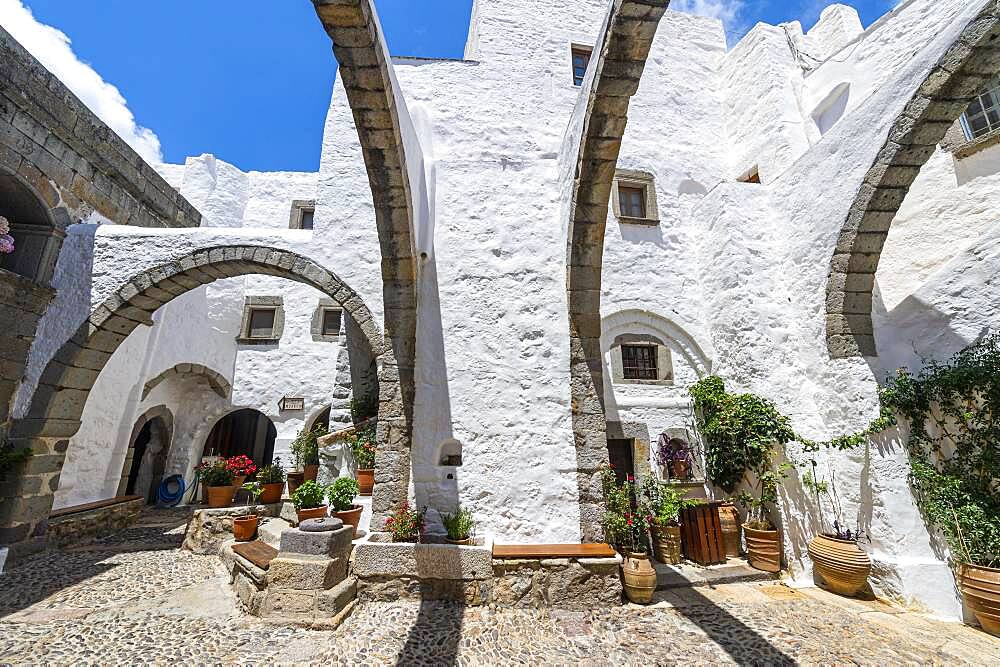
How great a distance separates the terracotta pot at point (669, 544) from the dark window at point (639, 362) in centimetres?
→ 196

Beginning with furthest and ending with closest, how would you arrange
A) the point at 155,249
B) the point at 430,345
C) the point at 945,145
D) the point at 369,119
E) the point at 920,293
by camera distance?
the point at 155,249 < the point at 945,145 < the point at 430,345 < the point at 920,293 < the point at 369,119

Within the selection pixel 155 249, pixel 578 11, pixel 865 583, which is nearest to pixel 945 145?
pixel 865 583

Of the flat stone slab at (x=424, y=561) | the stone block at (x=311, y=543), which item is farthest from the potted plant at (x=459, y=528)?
the stone block at (x=311, y=543)

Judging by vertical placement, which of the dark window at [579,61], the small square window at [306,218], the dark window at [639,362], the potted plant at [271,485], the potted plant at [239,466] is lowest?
the potted plant at [271,485]

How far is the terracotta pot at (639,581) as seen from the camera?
3.60 m

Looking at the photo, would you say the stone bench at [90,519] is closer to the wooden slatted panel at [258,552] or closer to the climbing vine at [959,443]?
the wooden slatted panel at [258,552]

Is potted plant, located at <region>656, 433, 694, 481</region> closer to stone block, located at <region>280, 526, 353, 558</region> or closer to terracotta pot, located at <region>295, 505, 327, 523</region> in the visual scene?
stone block, located at <region>280, 526, 353, 558</region>

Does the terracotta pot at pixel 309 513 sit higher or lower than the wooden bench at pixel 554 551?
higher

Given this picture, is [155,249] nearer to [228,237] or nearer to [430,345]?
[228,237]

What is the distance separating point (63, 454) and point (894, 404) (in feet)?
29.9

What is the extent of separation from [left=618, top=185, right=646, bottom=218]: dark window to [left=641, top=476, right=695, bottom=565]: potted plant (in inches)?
157

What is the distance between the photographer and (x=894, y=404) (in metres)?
3.96

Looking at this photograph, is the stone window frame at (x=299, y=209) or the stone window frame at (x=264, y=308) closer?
the stone window frame at (x=264, y=308)

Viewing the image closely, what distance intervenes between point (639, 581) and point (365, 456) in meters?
3.18
